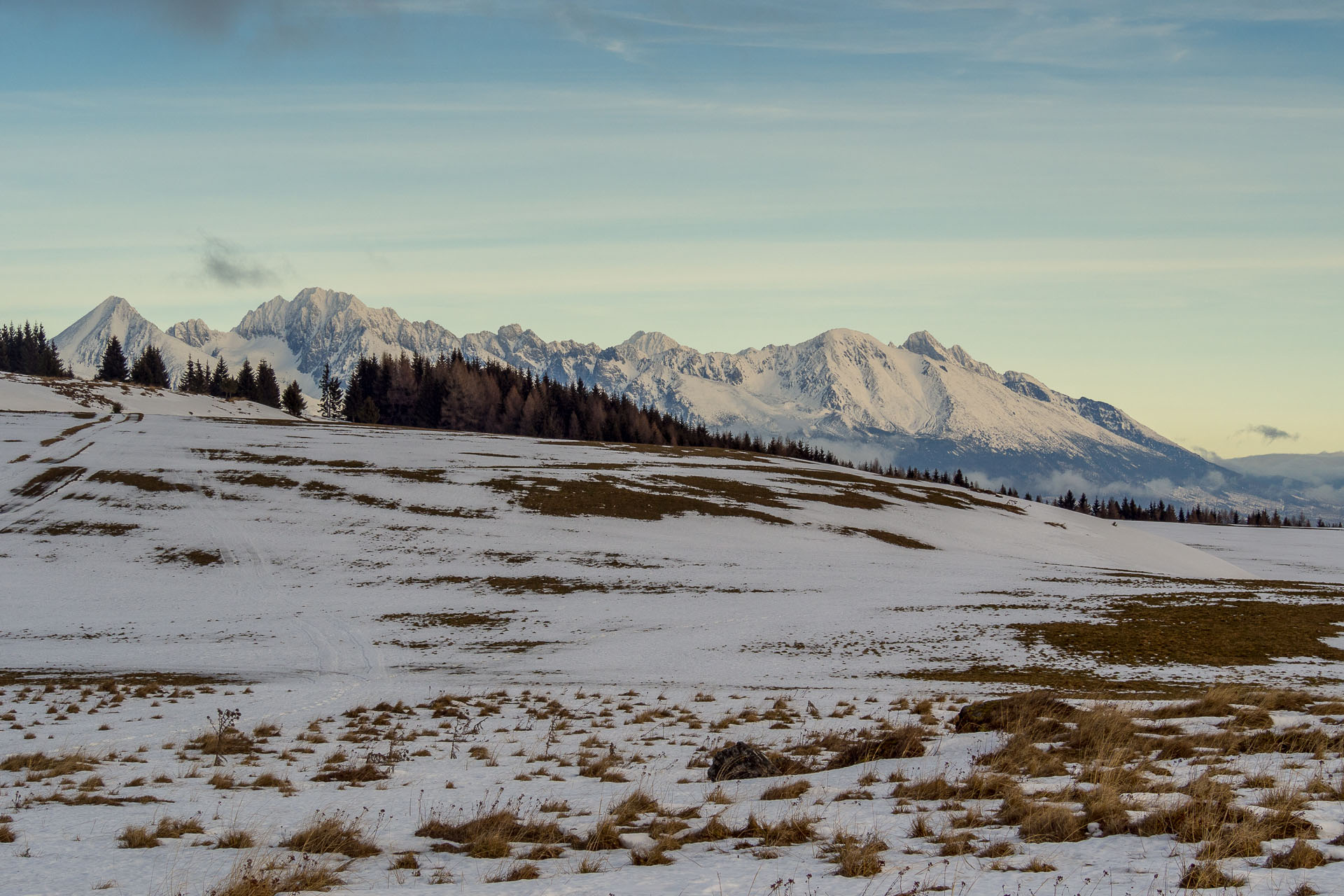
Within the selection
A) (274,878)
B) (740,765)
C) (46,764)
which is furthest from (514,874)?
(46,764)

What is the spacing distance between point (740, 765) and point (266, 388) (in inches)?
7476

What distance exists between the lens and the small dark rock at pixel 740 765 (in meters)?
15.0

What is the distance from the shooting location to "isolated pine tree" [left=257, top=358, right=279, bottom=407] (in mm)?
179750

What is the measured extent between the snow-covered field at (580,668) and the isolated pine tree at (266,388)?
93242 mm

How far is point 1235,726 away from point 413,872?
52.7 ft

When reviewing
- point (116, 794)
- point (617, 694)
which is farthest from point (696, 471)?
point (116, 794)

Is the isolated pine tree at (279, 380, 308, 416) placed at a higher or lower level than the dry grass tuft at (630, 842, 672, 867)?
higher

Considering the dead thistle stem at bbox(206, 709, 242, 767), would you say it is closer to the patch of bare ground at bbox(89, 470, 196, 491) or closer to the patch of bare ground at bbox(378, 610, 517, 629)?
the patch of bare ground at bbox(378, 610, 517, 629)

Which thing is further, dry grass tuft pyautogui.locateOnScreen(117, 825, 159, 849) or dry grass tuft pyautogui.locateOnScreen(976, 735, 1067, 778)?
dry grass tuft pyautogui.locateOnScreen(976, 735, 1067, 778)

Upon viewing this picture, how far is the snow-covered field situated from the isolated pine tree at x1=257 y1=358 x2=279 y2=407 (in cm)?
9324

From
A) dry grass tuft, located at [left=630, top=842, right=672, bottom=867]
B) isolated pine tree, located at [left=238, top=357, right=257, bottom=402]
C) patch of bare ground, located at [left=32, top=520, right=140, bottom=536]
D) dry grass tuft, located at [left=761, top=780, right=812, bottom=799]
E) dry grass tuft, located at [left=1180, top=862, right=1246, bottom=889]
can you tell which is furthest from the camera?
isolated pine tree, located at [left=238, top=357, right=257, bottom=402]

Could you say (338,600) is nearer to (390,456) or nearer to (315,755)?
(315,755)

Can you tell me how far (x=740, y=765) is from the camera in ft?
49.7

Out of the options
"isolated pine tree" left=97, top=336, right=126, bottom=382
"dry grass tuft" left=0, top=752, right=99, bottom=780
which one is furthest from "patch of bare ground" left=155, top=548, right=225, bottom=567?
"isolated pine tree" left=97, top=336, right=126, bottom=382
